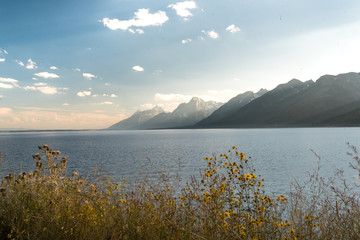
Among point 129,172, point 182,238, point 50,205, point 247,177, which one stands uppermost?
point 247,177

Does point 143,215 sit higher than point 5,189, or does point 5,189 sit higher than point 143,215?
point 5,189

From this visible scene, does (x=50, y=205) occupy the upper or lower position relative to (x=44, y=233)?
upper

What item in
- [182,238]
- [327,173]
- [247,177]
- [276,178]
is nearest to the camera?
[247,177]

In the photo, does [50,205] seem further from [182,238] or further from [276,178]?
[276,178]

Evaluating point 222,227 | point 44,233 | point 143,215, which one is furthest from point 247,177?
point 44,233

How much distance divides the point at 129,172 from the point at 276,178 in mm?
17015

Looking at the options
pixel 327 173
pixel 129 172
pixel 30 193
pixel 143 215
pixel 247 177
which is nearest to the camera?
pixel 247 177

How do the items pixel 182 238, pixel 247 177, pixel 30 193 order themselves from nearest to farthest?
pixel 247 177, pixel 182 238, pixel 30 193

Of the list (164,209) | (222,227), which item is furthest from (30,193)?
(222,227)

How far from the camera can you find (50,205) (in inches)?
225

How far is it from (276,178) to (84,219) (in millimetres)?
23493

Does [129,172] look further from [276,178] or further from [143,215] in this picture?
[143,215]

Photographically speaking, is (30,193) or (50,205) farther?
(30,193)

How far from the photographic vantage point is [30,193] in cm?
643
